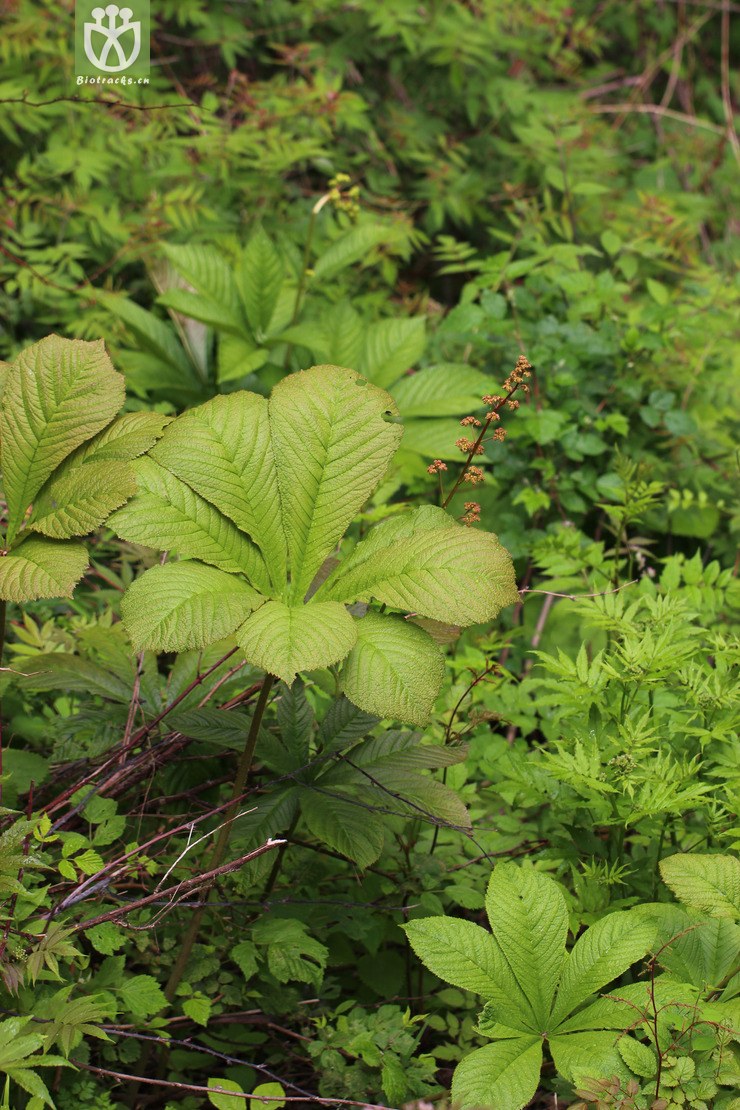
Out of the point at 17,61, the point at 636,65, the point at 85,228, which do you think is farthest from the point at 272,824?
the point at 636,65

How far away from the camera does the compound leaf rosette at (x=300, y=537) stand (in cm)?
142

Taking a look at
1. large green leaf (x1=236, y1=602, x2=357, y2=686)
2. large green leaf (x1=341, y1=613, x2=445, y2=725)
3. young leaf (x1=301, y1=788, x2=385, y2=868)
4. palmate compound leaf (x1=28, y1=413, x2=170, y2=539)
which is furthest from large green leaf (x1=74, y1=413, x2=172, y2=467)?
young leaf (x1=301, y1=788, x2=385, y2=868)

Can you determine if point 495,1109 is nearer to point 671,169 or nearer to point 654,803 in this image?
point 654,803

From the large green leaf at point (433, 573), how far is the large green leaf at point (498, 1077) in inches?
24.9

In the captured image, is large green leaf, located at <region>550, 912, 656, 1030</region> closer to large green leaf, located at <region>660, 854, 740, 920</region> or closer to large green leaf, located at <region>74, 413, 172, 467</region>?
large green leaf, located at <region>660, 854, 740, 920</region>

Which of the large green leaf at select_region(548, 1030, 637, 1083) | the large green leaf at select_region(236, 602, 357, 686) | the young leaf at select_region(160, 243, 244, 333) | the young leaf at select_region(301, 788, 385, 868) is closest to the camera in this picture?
the large green leaf at select_region(236, 602, 357, 686)

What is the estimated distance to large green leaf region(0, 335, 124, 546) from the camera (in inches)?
64.1

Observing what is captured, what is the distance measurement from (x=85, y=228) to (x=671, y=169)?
3.15m

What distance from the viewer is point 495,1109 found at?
1.42m

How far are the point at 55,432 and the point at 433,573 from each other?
64cm

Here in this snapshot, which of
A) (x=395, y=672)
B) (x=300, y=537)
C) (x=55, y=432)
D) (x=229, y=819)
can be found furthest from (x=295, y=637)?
(x=55, y=432)

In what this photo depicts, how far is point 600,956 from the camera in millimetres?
1569

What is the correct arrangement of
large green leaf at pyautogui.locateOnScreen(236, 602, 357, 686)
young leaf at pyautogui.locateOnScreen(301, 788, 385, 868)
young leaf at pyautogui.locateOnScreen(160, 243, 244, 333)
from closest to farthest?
large green leaf at pyautogui.locateOnScreen(236, 602, 357, 686) < young leaf at pyautogui.locateOnScreen(301, 788, 385, 868) < young leaf at pyautogui.locateOnScreen(160, 243, 244, 333)

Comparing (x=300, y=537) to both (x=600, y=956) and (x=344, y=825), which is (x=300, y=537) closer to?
(x=344, y=825)
